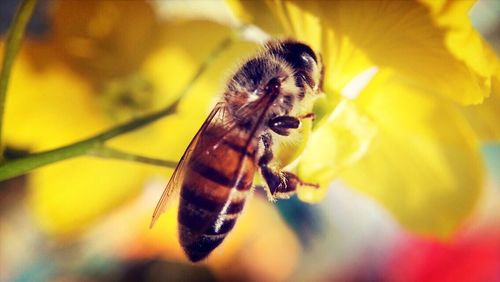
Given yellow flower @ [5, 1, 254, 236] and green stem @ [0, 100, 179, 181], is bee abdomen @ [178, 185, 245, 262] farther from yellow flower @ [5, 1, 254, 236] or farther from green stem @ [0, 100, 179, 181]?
yellow flower @ [5, 1, 254, 236]

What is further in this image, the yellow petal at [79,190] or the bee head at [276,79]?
the yellow petal at [79,190]

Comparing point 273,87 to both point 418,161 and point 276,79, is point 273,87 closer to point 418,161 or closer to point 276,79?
point 276,79

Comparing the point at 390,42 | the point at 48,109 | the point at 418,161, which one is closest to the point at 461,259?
the point at 418,161

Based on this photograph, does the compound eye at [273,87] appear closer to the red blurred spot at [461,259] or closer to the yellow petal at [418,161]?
the yellow petal at [418,161]

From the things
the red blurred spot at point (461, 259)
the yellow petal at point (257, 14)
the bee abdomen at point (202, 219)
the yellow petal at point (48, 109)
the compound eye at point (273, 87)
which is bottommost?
the yellow petal at point (48, 109)

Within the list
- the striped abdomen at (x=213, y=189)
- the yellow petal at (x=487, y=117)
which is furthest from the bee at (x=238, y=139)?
the yellow petal at (x=487, y=117)

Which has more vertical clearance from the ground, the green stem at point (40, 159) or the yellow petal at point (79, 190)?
the green stem at point (40, 159)

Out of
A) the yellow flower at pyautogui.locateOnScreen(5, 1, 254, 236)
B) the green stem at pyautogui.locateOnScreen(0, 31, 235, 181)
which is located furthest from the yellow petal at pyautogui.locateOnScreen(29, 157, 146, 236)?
the green stem at pyautogui.locateOnScreen(0, 31, 235, 181)
